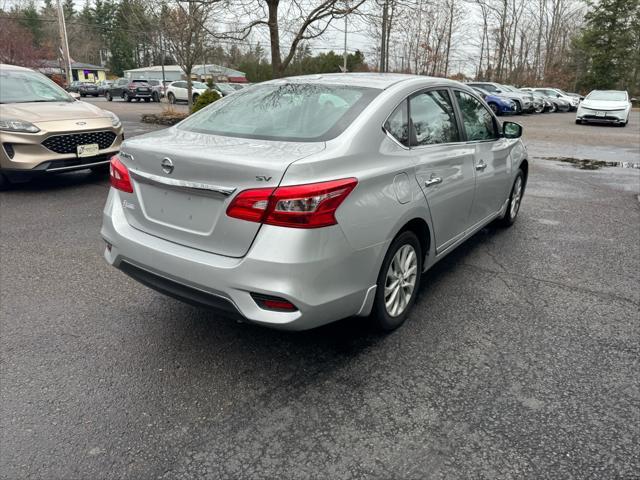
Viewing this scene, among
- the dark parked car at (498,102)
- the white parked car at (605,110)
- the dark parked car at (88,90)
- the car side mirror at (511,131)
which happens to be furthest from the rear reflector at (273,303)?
the dark parked car at (88,90)

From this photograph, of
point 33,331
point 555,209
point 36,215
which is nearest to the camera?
point 33,331

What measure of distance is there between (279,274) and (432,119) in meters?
1.89

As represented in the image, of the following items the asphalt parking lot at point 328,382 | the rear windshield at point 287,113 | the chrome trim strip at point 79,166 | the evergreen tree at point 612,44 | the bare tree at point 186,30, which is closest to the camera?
the asphalt parking lot at point 328,382

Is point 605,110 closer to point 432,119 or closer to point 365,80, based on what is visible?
point 432,119

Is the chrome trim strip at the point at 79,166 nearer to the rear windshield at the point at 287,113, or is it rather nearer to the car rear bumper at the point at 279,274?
the rear windshield at the point at 287,113

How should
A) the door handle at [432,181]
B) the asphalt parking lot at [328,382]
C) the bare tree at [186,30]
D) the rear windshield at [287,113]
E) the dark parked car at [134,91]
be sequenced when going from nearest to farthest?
1. the asphalt parking lot at [328,382]
2. the rear windshield at [287,113]
3. the door handle at [432,181]
4. the bare tree at [186,30]
5. the dark parked car at [134,91]

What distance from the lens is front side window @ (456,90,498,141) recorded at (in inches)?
161

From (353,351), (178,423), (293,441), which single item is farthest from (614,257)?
(178,423)

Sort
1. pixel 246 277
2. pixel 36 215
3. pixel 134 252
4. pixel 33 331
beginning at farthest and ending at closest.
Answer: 1. pixel 36 215
2. pixel 33 331
3. pixel 134 252
4. pixel 246 277

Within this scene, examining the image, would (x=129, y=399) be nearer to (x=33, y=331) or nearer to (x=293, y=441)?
(x=293, y=441)

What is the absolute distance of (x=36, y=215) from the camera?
19.3 feet

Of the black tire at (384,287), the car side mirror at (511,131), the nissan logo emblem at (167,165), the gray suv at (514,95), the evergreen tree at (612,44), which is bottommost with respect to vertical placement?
the black tire at (384,287)

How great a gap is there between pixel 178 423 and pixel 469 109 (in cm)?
336

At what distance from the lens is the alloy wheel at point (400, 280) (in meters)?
3.07
